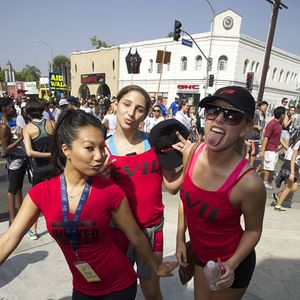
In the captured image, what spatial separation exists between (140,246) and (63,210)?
0.51 metres

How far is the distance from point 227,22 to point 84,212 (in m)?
28.9

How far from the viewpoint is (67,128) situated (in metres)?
1.42

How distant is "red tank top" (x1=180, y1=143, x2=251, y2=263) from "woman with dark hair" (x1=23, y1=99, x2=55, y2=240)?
2.13m

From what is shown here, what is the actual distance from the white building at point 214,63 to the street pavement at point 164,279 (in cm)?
2351

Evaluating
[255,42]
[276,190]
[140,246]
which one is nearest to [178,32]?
[276,190]

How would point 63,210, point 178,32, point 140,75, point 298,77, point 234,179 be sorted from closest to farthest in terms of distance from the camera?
1. point 63,210
2. point 234,179
3. point 178,32
4. point 140,75
5. point 298,77

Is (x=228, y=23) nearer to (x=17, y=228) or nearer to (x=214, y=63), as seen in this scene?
(x=214, y=63)

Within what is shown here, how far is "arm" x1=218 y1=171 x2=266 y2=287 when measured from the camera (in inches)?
56.2

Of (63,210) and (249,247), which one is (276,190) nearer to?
(249,247)

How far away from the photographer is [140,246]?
5.03 ft

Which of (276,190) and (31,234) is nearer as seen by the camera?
(31,234)

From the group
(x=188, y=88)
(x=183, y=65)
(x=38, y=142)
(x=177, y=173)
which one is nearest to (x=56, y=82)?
(x=188, y=88)

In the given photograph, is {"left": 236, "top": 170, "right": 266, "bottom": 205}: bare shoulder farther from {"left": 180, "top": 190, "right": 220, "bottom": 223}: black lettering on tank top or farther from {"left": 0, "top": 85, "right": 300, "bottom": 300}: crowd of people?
{"left": 180, "top": 190, "right": 220, "bottom": 223}: black lettering on tank top

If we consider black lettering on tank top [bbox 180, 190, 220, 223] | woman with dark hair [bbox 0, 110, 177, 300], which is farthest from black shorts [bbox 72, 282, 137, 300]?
black lettering on tank top [bbox 180, 190, 220, 223]
